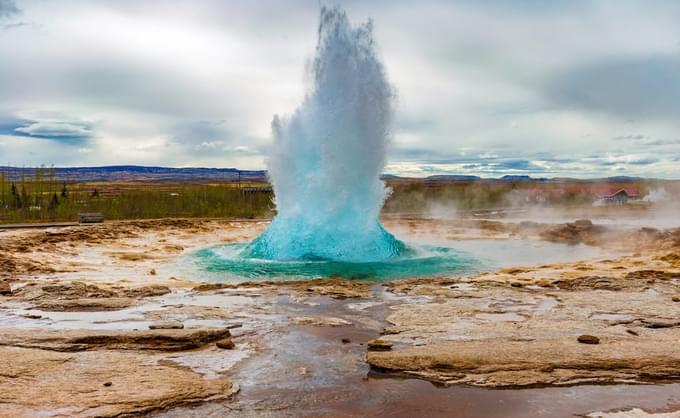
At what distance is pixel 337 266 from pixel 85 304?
698 cm

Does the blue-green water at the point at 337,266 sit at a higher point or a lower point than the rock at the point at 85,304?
lower

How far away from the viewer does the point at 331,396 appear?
16.1 feet

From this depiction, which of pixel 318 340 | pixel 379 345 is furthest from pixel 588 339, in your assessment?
pixel 318 340

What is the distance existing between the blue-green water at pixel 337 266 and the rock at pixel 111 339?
580cm

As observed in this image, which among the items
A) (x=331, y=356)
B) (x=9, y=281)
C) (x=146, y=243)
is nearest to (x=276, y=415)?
(x=331, y=356)

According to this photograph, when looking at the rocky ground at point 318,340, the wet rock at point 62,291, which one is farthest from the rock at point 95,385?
the wet rock at point 62,291

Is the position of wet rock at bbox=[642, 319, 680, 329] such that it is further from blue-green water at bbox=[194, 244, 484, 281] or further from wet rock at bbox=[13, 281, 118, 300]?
wet rock at bbox=[13, 281, 118, 300]

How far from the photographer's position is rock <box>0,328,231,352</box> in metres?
6.19

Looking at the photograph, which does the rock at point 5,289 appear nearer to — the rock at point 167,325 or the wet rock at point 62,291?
the wet rock at point 62,291

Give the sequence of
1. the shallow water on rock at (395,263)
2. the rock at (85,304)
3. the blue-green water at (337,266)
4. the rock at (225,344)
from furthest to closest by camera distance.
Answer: the shallow water on rock at (395,263), the blue-green water at (337,266), the rock at (85,304), the rock at (225,344)

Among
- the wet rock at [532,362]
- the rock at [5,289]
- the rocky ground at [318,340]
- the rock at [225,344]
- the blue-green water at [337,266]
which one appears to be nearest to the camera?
the rocky ground at [318,340]

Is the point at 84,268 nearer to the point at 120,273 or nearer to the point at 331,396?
the point at 120,273

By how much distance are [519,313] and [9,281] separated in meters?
9.27

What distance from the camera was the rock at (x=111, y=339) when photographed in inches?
244
